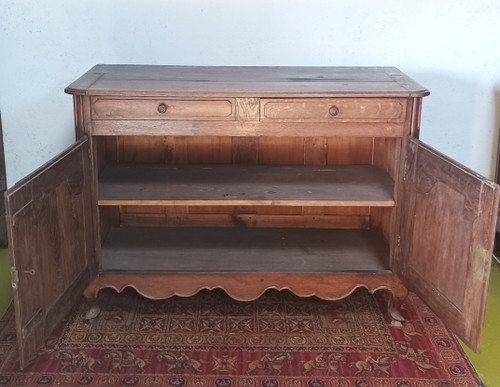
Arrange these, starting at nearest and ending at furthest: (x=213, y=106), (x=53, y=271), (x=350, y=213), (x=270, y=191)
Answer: (x=53, y=271), (x=213, y=106), (x=270, y=191), (x=350, y=213)

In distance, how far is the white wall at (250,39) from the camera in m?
3.16

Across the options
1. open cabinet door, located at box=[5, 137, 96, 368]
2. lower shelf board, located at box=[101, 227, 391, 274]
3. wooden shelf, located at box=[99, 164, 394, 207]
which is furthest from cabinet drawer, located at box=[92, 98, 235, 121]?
lower shelf board, located at box=[101, 227, 391, 274]

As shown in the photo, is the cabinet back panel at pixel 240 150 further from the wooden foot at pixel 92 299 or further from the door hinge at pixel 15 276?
the door hinge at pixel 15 276

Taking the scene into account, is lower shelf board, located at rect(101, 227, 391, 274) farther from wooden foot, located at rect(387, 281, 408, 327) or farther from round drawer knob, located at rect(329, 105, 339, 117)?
round drawer knob, located at rect(329, 105, 339, 117)

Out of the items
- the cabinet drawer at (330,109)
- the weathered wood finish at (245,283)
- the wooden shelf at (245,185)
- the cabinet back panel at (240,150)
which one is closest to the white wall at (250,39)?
the cabinet back panel at (240,150)

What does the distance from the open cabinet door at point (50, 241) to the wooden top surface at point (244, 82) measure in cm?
31

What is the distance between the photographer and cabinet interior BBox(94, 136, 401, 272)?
276 cm

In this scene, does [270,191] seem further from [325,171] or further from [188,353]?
[188,353]

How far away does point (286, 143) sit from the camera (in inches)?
122

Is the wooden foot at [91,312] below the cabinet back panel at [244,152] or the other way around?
below

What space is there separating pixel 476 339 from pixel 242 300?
0.99 m

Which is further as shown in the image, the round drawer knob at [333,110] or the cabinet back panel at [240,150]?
the cabinet back panel at [240,150]

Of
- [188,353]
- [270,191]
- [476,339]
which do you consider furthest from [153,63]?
[476,339]

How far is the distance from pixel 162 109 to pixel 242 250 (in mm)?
780
